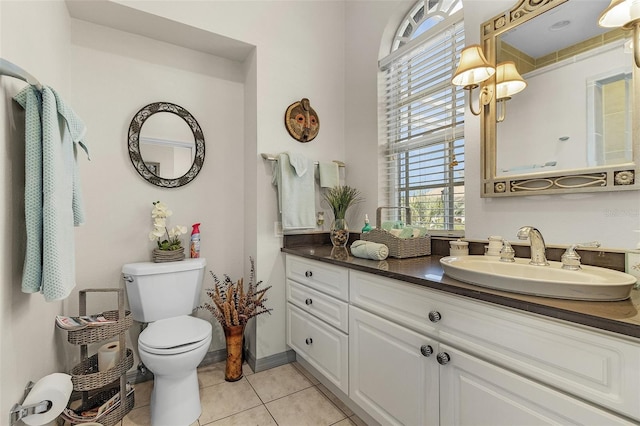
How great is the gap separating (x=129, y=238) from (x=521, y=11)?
8.24ft

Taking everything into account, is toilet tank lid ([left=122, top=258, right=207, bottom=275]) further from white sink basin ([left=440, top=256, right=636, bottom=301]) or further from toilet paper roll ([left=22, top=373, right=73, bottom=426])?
white sink basin ([left=440, top=256, right=636, bottom=301])

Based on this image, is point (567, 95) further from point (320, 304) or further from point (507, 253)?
point (320, 304)

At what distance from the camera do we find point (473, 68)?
1433mm

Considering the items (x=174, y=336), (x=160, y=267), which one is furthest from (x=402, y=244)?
(x=160, y=267)

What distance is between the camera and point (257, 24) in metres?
2.16

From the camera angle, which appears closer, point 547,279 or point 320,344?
point 547,279

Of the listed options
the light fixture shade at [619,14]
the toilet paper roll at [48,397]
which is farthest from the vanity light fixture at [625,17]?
the toilet paper roll at [48,397]

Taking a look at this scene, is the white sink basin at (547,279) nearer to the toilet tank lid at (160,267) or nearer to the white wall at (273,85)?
the white wall at (273,85)

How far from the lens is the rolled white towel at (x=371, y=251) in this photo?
5.29 ft

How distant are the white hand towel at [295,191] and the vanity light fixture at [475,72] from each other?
1.11 m

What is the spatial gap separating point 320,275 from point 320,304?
172 mm

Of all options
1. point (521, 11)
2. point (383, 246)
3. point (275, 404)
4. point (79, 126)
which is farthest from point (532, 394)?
point (79, 126)

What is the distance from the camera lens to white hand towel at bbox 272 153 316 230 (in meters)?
2.14

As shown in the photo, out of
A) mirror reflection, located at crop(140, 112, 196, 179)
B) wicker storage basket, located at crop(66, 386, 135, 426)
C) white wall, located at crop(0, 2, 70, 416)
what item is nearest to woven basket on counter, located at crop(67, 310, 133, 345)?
white wall, located at crop(0, 2, 70, 416)
